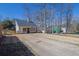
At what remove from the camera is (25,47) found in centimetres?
987

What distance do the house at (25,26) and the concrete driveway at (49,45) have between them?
0.47 feet

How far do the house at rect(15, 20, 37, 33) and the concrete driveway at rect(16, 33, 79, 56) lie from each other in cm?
14

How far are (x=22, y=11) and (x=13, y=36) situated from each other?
750 millimetres

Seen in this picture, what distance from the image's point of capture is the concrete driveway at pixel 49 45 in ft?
31.3

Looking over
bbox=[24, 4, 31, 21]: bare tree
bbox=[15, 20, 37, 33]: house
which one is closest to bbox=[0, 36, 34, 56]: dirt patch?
bbox=[15, 20, 37, 33]: house

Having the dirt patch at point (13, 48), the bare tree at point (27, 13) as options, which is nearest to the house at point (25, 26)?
the bare tree at point (27, 13)

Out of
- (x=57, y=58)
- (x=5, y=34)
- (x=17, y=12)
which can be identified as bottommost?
(x=57, y=58)

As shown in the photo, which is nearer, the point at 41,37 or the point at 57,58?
the point at 57,58

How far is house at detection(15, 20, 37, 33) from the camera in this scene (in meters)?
9.73

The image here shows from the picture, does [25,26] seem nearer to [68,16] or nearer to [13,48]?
[13,48]

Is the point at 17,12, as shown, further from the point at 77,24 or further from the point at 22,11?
the point at 77,24

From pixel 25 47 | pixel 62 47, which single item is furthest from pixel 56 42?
pixel 25 47

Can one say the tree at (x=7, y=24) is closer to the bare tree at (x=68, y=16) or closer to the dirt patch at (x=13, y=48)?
the dirt patch at (x=13, y=48)

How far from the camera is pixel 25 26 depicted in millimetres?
9789
